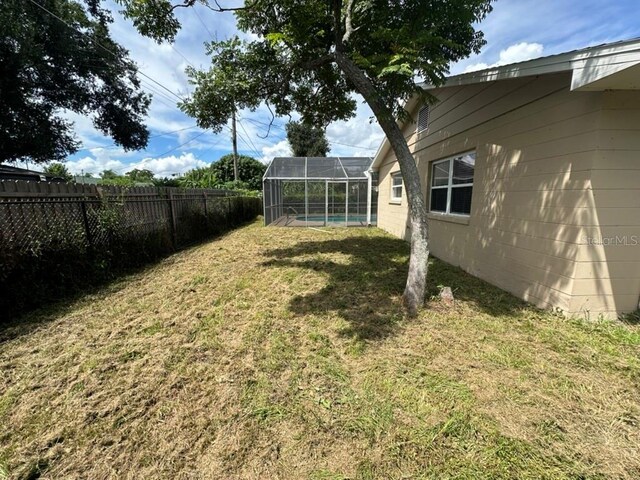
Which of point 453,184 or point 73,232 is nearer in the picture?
point 73,232

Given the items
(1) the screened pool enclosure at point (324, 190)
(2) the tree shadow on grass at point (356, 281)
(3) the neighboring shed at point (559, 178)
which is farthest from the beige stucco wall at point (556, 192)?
(1) the screened pool enclosure at point (324, 190)

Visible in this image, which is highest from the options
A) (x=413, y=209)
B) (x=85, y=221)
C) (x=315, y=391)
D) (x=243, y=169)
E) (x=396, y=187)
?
(x=243, y=169)

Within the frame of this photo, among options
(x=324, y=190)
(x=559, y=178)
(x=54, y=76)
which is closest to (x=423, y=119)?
(x=559, y=178)

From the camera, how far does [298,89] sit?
269 inches

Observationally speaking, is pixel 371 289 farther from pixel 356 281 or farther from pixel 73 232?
pixel 73 232

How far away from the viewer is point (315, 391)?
7.93 feet

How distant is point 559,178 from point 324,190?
1093cm

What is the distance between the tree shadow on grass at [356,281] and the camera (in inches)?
144

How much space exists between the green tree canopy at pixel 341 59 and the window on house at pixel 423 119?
1.36 meters

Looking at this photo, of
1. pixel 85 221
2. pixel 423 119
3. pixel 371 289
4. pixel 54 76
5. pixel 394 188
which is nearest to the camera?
pixel 371 289

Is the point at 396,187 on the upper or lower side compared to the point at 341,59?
lower

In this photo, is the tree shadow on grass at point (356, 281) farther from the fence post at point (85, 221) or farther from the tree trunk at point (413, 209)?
the fence post at point (85, 221)

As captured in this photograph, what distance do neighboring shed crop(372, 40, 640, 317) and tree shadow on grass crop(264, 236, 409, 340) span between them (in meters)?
1.80

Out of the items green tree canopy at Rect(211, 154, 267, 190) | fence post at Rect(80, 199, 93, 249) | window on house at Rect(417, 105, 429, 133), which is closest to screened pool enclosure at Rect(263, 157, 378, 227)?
window on house at Rect(417, 105, 429, 133)
